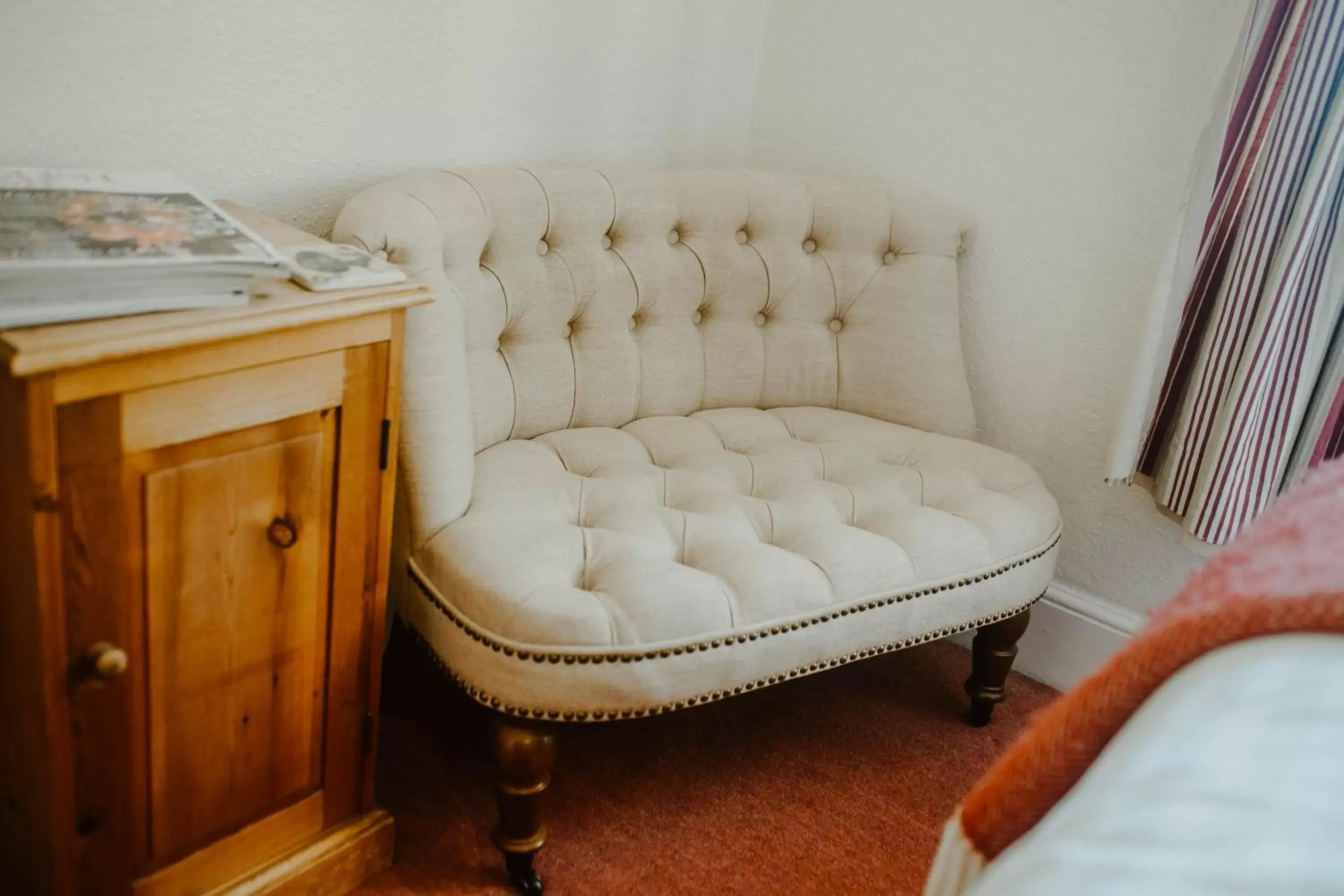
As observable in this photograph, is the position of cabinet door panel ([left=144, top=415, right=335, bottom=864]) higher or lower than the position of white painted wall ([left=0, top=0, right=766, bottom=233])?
lower

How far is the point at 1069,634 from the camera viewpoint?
1984mm

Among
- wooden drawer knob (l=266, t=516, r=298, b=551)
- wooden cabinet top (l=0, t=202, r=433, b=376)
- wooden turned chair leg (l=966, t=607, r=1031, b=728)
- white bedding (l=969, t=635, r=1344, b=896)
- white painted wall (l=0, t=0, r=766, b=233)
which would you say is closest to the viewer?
white bedding (l=969, t=635, r=1344, b=896)

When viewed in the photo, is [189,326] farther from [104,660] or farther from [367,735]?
[367,735]

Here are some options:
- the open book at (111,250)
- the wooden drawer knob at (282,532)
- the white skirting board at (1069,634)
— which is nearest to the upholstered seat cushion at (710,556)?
the wooden drawer knob at (282,532)

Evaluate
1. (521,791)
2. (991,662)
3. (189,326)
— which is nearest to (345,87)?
(189,326)

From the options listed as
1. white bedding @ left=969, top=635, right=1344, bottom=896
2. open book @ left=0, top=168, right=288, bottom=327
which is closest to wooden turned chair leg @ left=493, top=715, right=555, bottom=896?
open book @ left=0, top=168, right=288, bottom=327

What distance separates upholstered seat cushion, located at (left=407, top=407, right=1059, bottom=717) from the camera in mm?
1235

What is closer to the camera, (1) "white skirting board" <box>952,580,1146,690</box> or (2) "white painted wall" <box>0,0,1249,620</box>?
(2) "white painted wall" <box>0,0,1249,620</box>

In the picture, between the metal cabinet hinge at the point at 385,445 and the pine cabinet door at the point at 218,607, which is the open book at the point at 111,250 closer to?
the pine cabinet door at the point at 218,607

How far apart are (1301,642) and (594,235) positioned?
1236 mm

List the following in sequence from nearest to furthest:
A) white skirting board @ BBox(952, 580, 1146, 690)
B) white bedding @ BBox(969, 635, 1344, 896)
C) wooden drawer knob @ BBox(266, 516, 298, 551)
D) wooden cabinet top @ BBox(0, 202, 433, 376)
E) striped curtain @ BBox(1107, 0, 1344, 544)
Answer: white bedding @ BBox(969, 635, 1344, 896), wooden cabinet top @ BBox(0, 202, 433, 376), wooden drawer knob @ BBox(266, 516, 298, 551), striped curtain @ BBox(1107, 0, 1344, 544), white skirting board @ BBox(952, 580, 1146, 690)

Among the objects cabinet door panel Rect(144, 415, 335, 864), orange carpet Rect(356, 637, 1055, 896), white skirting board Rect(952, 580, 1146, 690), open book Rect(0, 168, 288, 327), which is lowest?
orange carpet Rect(356, 637, 1055, 896)

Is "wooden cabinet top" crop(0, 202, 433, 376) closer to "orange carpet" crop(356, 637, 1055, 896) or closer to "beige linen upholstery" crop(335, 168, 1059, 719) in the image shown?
"beige linen upholstery" crop(335, 168, 1059, 719)

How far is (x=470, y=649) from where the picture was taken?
125 centimetres
